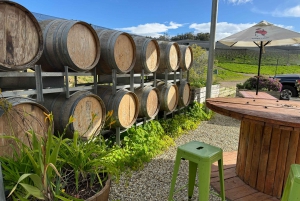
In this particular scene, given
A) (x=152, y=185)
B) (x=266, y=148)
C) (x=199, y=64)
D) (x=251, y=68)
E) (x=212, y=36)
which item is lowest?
(x=152, y=185)

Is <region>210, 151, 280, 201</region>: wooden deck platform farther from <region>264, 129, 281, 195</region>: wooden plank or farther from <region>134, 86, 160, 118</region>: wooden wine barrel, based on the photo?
<region>134, 86, 160, 118</region>: wooden wine barrel

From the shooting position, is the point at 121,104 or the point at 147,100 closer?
the point at 121,104

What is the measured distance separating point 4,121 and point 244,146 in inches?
107

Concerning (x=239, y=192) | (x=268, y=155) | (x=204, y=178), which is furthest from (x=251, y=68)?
(x=204, y=178)

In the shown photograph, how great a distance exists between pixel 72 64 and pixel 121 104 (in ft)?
3.49

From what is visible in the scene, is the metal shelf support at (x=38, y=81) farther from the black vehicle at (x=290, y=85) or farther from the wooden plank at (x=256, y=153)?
the black vehicle at (x=290, y=85)

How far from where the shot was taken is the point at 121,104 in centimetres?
329

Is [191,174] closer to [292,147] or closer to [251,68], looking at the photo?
[292,147]

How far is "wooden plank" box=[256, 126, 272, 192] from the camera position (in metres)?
2.44

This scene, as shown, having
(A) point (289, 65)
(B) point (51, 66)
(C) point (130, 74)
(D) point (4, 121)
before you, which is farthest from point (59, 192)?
(A) point (289, 65)

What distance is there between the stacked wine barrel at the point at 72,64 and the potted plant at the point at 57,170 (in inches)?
8.2

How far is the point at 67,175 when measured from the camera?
1600 millimetres

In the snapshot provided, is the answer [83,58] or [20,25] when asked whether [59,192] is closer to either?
[20,25]

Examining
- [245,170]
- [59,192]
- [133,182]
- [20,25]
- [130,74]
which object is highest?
[20,25]
